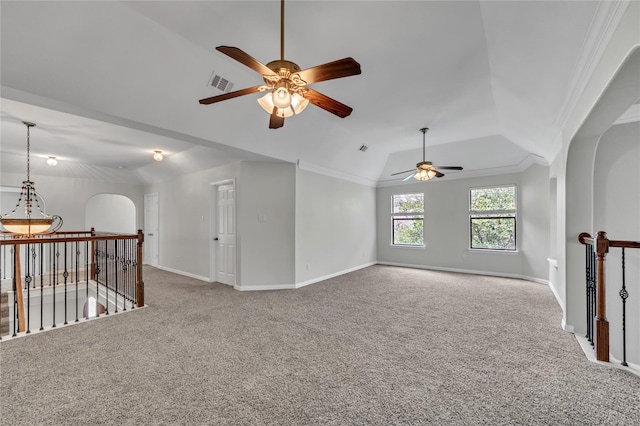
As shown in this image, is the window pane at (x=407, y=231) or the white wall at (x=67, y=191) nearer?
the white wall at (x=67, y=191)

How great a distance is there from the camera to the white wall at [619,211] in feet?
9.55

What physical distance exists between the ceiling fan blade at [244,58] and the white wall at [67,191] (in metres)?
7.98

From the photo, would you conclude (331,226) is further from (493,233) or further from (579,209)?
(579,209)

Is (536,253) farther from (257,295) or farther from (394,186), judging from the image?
(257,295)

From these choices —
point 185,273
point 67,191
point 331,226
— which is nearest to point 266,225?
point 331,226

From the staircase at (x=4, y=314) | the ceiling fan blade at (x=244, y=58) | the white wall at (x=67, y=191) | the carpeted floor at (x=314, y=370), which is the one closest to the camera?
the ceiling fan blade at (x=244, y=58)

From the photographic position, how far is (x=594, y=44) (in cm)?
198

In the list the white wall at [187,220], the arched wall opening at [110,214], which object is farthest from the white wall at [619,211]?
the arched wall opening at [110,214]

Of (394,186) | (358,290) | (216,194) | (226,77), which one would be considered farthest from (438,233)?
(226,77)

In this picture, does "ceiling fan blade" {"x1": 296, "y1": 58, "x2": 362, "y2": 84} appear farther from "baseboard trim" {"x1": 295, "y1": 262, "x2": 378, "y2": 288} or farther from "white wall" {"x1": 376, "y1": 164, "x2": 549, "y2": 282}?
"white wall" {"x1": 376, "y1": 164, "x2": 549, "y2": 282}

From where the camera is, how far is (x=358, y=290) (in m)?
5.04

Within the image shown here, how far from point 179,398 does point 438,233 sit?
6.72 m

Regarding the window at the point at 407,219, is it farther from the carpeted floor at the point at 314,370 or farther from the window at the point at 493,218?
the carpeted floor at the point at 314,370

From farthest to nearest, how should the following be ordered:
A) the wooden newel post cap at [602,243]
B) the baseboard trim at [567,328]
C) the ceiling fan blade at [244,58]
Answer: the baseboard trim at [567,328] < the wooden newel post cap at [602,243] < the ceiling fan blade at [244,58]
